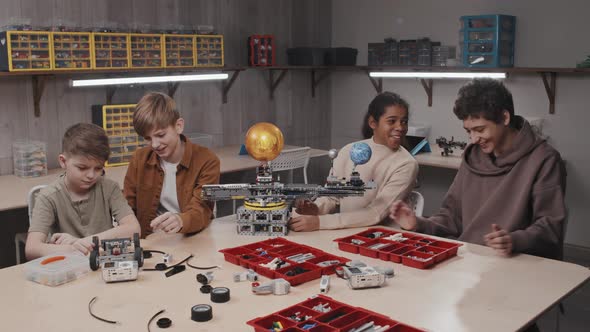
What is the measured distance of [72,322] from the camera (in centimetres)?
164

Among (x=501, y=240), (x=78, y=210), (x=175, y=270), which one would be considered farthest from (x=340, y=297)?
(x=78, y=210)

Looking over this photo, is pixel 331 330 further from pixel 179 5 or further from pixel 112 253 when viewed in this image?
pixel 179 5

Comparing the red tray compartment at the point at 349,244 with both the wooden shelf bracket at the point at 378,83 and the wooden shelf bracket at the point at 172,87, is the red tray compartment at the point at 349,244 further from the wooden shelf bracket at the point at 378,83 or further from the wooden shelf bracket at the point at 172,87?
the wooden shelf bracket at the point at 378,83

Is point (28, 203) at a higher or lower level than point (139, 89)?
lower

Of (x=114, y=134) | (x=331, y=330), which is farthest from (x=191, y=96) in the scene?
(x=331, y=330)

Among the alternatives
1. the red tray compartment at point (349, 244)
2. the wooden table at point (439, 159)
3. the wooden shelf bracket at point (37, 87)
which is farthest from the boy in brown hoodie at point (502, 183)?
the wooden shelf bracket at point (37, 87)

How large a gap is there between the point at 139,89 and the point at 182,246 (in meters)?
2.76

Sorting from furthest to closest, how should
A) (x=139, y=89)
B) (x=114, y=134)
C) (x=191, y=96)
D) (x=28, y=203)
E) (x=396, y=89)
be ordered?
(x=396, y=89) → (x=191, y=96) → (x=139, y=89) → (x=114, y=134) → (x=28, y=203)

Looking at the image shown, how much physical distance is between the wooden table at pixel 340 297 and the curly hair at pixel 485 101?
22.7 inches

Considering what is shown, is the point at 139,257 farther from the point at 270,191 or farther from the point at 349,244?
the point at 349,244

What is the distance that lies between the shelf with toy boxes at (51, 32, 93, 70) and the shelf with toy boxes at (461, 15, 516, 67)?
2.79 m

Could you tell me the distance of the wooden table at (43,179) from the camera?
3.40 metres

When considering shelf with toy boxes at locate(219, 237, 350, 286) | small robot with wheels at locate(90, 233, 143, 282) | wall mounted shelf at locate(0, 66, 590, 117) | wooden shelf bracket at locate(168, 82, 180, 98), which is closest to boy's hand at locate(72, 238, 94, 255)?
small robot with wheels at locate(90, 233, 143, 282)

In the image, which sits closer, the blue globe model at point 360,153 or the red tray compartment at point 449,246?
the red tray compartment at point 449,246
